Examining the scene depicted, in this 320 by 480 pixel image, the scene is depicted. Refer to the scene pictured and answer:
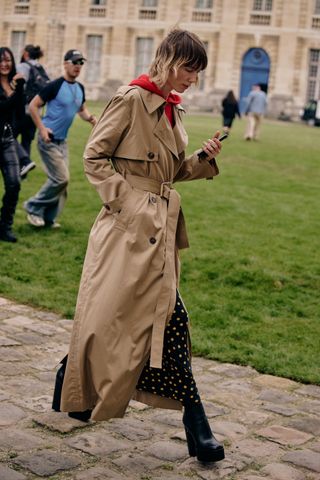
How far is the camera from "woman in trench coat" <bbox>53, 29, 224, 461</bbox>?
14.2 ft

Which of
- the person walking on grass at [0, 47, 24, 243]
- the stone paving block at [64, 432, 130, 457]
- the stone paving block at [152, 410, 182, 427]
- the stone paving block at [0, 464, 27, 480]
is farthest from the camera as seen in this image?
the person walking on grass at [0, 47, 24, 243]

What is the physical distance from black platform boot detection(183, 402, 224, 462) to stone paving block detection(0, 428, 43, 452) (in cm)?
77

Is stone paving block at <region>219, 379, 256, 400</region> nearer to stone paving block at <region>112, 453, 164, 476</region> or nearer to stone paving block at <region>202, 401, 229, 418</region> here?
stone paving block at <region>202, 401, 229, 418</region>

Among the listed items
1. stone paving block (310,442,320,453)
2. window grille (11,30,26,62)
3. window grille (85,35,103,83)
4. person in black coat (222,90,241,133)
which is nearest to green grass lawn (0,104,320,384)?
stone paving block (310,442,320,453)

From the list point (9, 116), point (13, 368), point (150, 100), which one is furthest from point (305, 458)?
point (9, 116)

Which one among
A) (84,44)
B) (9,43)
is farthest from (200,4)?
(9,43)

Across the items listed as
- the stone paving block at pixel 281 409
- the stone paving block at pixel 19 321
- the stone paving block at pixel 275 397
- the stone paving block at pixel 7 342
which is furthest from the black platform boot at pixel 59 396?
the stone paving block at pixel 19 321

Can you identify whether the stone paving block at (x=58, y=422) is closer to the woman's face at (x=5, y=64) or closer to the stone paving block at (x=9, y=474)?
the stone paving block at (x=9, y=474)

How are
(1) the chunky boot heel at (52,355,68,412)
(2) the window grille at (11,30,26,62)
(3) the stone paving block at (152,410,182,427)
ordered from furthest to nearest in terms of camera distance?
(2) the window grille at (11,30,26,62)
(3) the stone paving block at (152,410,182,427)
(1) the chunky boot heel at (52,355,68,412)

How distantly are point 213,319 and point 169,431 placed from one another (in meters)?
2.72

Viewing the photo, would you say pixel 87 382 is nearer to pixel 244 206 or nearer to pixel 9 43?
pixel 244 206

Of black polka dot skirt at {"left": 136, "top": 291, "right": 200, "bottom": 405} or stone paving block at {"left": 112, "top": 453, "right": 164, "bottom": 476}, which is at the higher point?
black polka dot skirt at {"left": 136, "top": 291, "right": 200, "bottom": 405}

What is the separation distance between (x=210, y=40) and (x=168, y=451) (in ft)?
158

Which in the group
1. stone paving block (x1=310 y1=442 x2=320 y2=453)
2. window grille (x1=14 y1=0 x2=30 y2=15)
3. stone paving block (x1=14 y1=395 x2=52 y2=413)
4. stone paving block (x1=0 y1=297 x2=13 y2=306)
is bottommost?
stone paving block (x1=0 y1=297 x2=13 y2=306)
